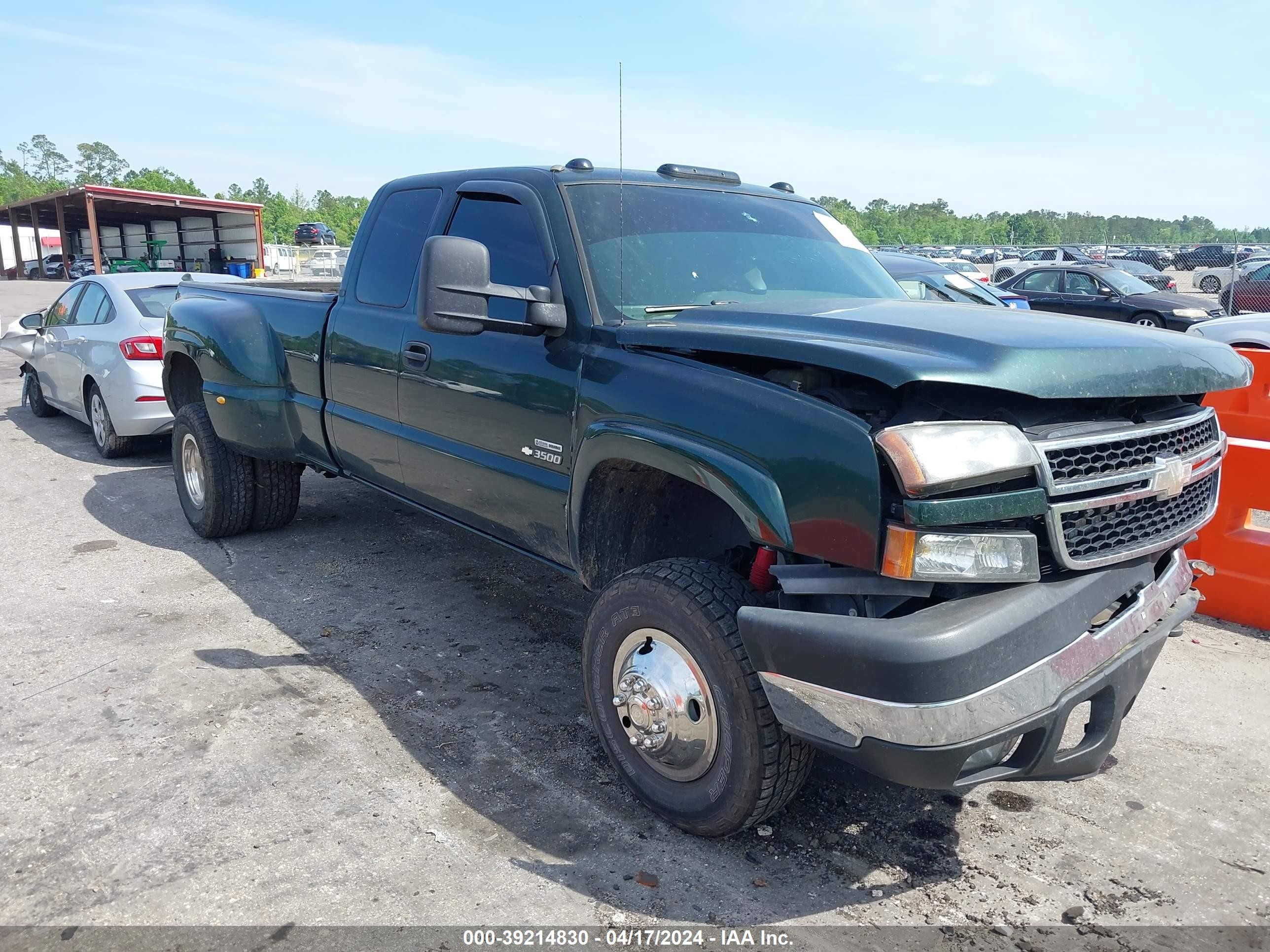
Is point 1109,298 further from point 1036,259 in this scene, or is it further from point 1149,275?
point 1036,259

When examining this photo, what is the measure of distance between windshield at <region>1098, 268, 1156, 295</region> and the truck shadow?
1556cm

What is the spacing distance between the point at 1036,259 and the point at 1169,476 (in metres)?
39.5

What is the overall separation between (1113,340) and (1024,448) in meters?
0.62

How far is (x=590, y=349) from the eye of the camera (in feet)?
10.8

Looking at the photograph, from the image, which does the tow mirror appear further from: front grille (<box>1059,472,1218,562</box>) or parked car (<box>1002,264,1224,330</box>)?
parked car (<box>1002,264,1224,330</box>)

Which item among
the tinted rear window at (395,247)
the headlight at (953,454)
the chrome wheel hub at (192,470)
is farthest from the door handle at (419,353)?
the chrome wheel hub at (192,470)

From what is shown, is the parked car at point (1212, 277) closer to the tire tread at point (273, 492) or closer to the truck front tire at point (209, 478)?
the tire tread at point (273, 492)

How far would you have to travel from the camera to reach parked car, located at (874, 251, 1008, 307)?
32.6 feet

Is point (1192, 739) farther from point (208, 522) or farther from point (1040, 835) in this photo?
point (208, 522)

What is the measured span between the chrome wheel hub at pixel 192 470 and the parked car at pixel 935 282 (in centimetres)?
624

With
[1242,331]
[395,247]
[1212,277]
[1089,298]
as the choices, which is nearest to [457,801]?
[395,247]

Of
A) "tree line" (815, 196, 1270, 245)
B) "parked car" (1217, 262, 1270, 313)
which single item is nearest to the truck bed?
"parked car" (1217, 262, 1270, 313)

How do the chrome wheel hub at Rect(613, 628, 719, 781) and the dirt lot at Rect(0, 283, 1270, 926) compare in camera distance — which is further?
the chrome wheel hub at Rect(613, 628, 719, 781)

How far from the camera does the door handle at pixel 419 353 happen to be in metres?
4.07
